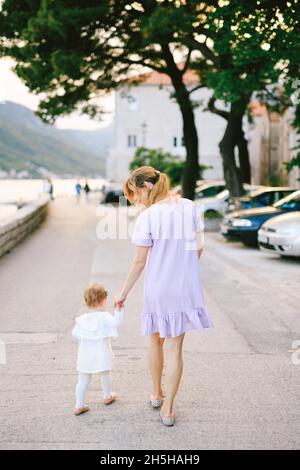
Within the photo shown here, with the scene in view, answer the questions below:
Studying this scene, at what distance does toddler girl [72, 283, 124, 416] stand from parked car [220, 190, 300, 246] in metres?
12.1

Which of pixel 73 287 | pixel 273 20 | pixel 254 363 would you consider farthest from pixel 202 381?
pixel 273 20

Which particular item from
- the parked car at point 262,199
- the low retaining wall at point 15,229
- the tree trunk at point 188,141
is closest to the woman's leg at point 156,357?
the low retaining wall at point 15,229

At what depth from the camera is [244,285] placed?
11.2m

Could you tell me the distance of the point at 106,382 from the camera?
199 inches

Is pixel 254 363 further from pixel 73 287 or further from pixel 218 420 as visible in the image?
pixel 73 287

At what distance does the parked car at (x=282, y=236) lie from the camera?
1372cm

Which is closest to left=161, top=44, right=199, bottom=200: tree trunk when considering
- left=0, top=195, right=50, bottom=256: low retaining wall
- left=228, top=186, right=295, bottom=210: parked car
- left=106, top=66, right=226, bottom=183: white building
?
left=0, top=195, right=50, bottom=256: low retaining wall

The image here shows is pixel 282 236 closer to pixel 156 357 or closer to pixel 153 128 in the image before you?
A: pixel 156 357

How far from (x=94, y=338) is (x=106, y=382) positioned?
1.27 feet

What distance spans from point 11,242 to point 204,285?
6979 mm

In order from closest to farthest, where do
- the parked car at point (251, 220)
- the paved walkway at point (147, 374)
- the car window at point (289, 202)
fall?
the paved walkway at point (147, 374), the parked car at point (251, 220), the car window at point (289, 202)

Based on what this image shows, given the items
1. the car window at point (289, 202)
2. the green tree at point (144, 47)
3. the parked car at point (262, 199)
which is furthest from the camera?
the parked car at point (262, 199)

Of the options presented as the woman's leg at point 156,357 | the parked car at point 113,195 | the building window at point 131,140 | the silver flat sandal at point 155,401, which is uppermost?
the building window at point 131,140

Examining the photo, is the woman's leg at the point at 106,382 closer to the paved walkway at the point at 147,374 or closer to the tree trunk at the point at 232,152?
the paved walkway at the point at 147,374
